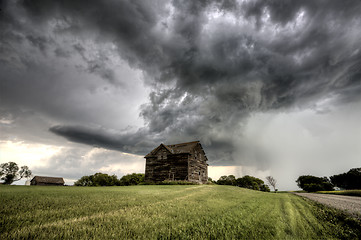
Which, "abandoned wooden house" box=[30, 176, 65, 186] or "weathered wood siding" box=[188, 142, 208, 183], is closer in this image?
"weathered wood siding" box=[188, 142, 208, 183]

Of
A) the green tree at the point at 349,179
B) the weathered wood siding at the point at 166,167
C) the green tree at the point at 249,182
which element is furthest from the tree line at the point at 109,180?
the green tree at the point at 349,179

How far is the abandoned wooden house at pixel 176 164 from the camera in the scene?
32.1 meters

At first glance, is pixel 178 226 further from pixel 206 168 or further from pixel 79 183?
pixel 79 183

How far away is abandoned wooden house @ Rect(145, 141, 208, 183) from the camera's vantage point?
32.1 metres

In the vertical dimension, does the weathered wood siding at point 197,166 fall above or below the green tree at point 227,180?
above

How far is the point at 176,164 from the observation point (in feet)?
108

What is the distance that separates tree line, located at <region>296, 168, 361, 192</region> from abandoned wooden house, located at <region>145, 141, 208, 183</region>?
146ft

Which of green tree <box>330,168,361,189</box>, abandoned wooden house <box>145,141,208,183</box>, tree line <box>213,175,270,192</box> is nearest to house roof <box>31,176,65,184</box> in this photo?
abandoned wooden house <box>145,141,208,183</box>

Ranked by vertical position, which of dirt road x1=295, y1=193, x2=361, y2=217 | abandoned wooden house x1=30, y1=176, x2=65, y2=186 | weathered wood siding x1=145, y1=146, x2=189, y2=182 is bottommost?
abandoned wooden house x1=30, y1=176, x2=65, y2=186

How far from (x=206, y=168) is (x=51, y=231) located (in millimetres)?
40973

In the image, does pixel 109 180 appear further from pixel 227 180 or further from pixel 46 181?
pixel 227 180

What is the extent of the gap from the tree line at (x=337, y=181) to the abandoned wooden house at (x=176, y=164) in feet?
→ 146

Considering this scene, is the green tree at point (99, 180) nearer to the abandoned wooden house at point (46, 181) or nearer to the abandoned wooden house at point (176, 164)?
the abandoned wooden house at point (176, 164)

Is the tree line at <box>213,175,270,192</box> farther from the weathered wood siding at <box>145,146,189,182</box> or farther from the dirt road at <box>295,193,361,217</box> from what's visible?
the dirt road at <box>295,193,361,217</box>
